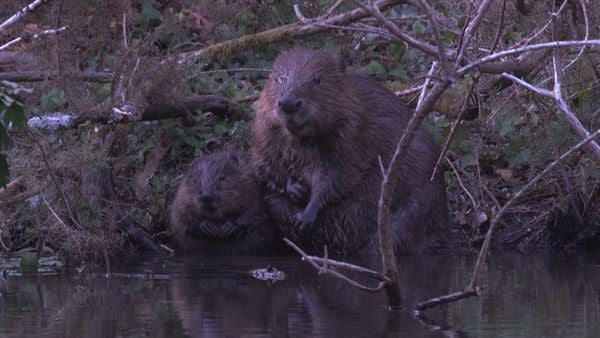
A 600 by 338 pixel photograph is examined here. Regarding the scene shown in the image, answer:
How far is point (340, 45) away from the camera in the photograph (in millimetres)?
8875

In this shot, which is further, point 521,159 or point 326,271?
point 521,159

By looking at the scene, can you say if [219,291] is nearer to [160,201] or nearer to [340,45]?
[160,201]

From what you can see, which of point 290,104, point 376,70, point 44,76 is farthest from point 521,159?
point 44,76

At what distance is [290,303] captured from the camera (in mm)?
4957

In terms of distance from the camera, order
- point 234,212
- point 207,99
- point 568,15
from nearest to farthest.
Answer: point 568,15 < point 234,212 < point 207,99

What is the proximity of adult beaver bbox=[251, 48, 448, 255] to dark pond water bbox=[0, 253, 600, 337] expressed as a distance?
50cm

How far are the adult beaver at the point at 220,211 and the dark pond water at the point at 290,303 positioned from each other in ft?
1.87

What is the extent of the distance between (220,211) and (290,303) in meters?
2.22

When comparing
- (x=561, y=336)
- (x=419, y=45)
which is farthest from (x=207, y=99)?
(x=561, y=336)

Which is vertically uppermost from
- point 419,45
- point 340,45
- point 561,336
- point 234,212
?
point 340,45

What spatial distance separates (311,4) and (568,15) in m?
3.18

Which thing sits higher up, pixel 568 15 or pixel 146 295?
pixel 568 15

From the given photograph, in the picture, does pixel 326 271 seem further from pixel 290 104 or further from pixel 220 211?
pixel 220 211

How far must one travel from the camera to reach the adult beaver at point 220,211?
704cm
